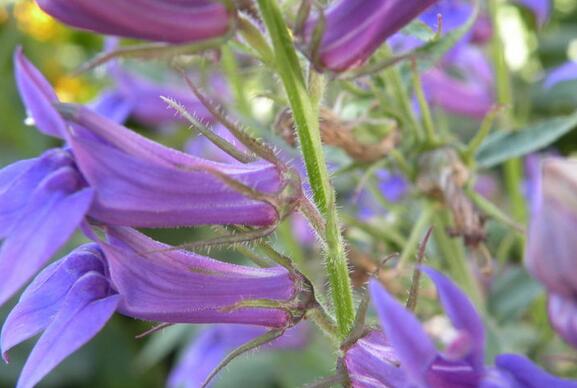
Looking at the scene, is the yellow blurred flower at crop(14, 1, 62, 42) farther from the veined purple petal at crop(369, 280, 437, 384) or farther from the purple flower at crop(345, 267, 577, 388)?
the veined purple petal at crop(369, 280, 437, 384)

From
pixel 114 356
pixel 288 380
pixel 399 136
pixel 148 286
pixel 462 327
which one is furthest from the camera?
pixel 114 356

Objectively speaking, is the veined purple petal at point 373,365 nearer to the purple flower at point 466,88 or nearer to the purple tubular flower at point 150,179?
the purple tubular flower at point 150,179

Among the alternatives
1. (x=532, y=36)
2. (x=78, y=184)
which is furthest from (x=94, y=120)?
(x=532, y=36)

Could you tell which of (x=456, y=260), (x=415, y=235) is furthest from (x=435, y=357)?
(x=456, y=260)

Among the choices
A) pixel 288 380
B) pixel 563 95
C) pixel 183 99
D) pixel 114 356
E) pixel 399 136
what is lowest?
pixel 114 356

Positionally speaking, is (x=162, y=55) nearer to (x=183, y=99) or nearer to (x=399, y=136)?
(x=399, y=136)
